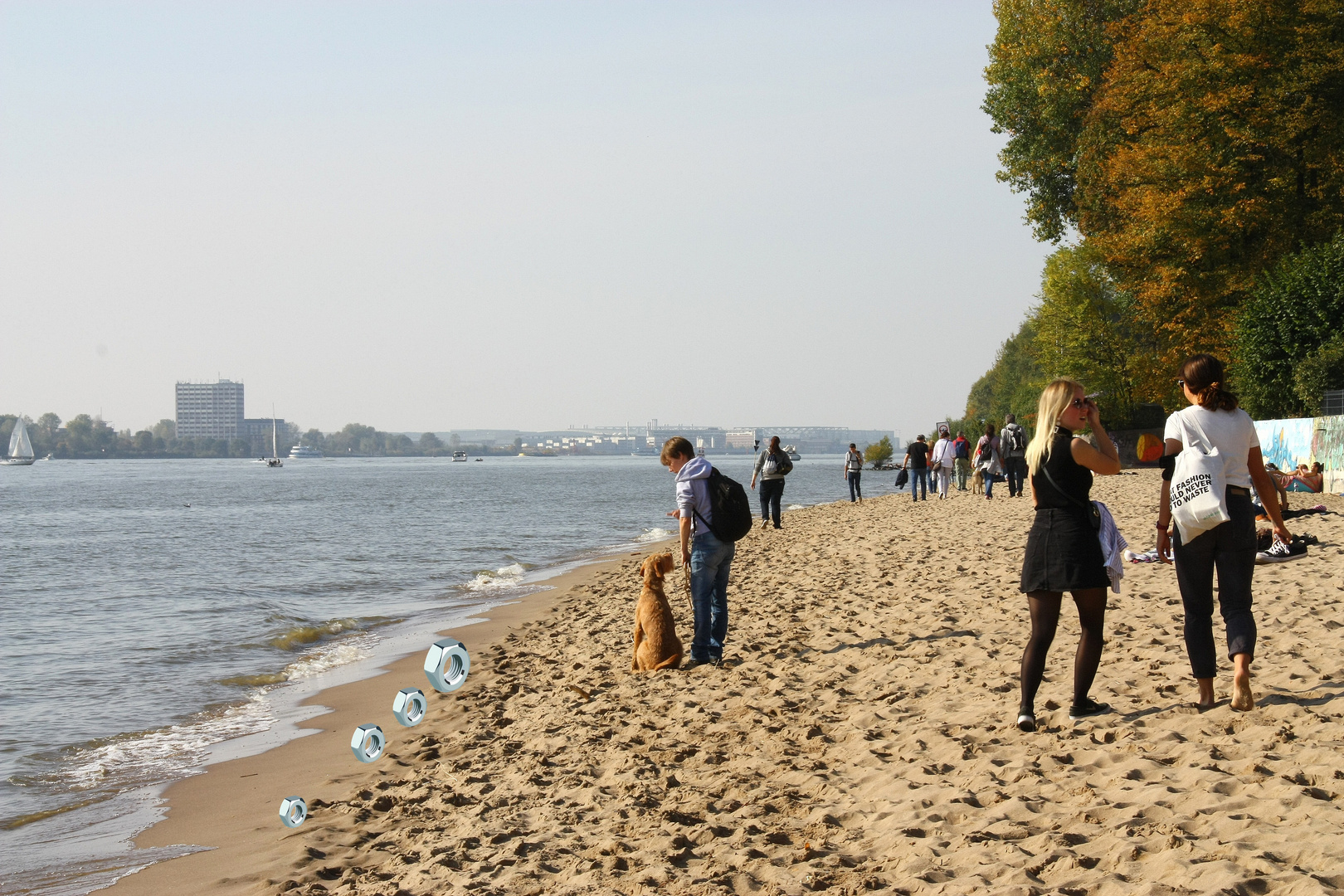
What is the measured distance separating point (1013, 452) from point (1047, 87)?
502 inches

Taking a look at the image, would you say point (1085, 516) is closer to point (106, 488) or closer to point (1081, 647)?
point (1081, 647)

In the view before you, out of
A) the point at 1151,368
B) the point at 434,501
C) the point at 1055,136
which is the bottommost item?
the point at 434,501

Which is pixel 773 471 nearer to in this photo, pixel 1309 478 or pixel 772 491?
pixel 772 491

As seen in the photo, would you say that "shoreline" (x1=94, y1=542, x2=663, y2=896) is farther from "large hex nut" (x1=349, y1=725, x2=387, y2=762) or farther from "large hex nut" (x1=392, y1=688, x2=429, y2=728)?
"large hex nut" (x1=392, y1=688, x2=429, y2=728)

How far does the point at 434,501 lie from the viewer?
57.0 meters

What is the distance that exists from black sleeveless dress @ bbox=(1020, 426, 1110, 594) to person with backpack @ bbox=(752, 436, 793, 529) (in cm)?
1312

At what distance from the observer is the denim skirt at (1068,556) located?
17.3 feet

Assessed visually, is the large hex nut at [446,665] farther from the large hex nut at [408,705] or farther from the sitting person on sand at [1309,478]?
the sitting person on sand at [1309,478]

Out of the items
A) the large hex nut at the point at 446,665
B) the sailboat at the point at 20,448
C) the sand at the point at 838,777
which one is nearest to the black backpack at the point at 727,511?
the sand at the point at 838,777

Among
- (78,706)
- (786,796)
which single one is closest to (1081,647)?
(786,796)

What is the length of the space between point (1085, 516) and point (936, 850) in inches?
77.7

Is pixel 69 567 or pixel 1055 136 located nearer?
pixel 69 567

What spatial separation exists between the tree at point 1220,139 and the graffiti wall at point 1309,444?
14.8 ft

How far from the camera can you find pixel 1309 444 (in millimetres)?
22688
